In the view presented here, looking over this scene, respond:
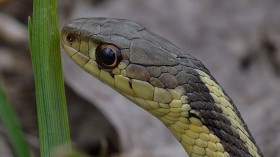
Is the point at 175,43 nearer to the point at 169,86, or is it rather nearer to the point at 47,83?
the point at 169,86

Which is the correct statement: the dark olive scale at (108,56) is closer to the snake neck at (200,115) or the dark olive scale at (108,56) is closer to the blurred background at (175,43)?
the snake neck at (200,115)

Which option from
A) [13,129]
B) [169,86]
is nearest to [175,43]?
[169,86]

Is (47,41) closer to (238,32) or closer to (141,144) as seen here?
(141,144)

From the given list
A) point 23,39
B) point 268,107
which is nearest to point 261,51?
point 268,107

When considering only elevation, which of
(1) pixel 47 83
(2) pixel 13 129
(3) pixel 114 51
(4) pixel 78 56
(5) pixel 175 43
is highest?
(5) pixel 175 43

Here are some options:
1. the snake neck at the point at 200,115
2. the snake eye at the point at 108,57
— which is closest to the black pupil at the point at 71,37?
the snake eye at the point at 108,57

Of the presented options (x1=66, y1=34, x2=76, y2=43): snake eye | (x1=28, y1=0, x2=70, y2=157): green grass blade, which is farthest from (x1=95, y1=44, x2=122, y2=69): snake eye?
(x1=28, y1=0, x2=70, y2=157): green grass blade

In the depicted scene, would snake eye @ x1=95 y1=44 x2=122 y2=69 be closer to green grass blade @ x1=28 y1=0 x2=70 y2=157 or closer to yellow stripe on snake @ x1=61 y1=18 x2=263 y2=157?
yellow stripe on snake @ x1=61 y1=18 x2=263 y2=157
